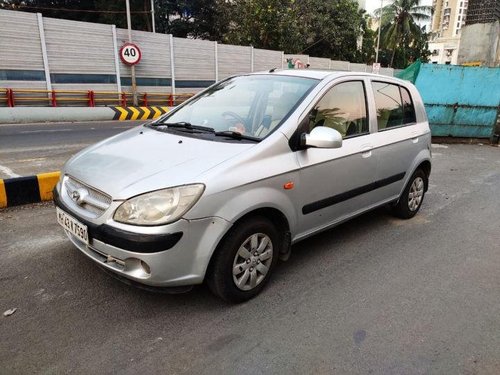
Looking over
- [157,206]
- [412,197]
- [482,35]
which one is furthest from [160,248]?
[482,35]

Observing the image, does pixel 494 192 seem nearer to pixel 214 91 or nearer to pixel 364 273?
pixel 364 273

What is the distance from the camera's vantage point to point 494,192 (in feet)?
20.1

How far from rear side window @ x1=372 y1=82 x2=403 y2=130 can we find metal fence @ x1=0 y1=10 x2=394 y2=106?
50.2ft

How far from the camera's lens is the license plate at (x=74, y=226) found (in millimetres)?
2683

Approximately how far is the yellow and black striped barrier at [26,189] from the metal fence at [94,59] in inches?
506

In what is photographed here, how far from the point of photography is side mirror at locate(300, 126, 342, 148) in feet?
9.79

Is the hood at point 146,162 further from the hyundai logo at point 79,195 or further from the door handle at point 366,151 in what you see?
the door handle at point 366,151

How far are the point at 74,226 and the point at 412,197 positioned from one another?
3.66 meters

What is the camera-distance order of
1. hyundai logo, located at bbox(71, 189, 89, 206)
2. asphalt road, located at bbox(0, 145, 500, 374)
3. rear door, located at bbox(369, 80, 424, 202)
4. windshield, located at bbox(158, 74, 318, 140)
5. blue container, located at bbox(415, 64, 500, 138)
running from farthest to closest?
blue container, located at bbox(415, 64, 500, 138), rear door, located at bbox(369, 80, 424, 202), windshield, located at bbox(158, 74, 318, 140), hyundai logo, located at bbox(71, 189, 89, 206), asphalt road, located at bbox(0, 145, 500, 374)

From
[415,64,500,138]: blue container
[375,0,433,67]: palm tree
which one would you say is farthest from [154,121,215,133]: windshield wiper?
[375,0,433,67]: palm tree

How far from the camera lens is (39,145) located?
876cm

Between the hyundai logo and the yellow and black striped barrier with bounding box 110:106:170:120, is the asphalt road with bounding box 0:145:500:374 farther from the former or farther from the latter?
the yellow and black striped barrier with bounding box 110:106:170:120

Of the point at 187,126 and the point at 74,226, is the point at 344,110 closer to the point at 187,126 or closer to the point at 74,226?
the point at 187,126

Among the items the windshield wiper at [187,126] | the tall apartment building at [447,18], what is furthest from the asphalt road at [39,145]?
the tall apartment building at [447,18]
